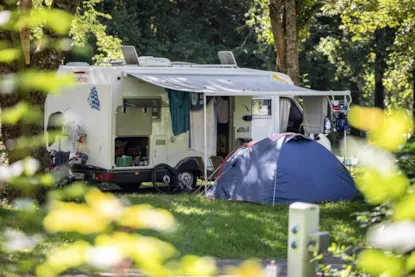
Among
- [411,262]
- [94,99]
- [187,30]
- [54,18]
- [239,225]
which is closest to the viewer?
[54,18]

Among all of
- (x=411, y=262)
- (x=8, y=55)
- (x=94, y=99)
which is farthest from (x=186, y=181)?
(x=8, y=55)

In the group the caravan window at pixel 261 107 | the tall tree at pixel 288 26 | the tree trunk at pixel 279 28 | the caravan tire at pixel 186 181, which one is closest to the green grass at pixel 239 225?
the caravan tire at pixel 186 181

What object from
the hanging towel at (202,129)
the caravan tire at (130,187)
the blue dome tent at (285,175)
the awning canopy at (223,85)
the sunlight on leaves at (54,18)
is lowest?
the caravan tire at (130,187)

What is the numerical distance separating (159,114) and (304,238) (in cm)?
1043

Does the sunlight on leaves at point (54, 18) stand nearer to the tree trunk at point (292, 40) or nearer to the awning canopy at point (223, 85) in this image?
the awning canopy at point (223, 85)

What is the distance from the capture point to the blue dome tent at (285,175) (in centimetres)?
1241

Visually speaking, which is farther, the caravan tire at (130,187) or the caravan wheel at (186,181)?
the caravan tire at (130,187)

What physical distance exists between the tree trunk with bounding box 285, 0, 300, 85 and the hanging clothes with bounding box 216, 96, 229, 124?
353 cm

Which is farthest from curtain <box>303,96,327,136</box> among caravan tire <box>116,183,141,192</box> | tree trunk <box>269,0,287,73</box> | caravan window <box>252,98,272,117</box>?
tree trunk <box>269,0,287,73</box>

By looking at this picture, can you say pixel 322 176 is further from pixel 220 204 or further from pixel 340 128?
pixel 340 128

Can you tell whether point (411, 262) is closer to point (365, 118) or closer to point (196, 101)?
point (365, 118)

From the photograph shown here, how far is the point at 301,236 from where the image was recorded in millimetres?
4723

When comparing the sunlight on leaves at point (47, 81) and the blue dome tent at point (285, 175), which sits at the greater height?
the sunlight on leaves at point (47, 81)

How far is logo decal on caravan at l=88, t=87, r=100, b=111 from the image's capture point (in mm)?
14359
